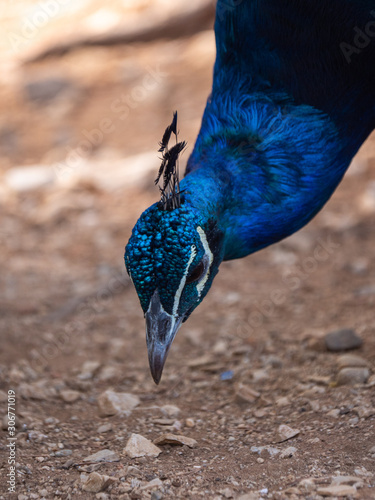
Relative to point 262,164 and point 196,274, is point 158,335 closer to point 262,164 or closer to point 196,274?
point 196,274

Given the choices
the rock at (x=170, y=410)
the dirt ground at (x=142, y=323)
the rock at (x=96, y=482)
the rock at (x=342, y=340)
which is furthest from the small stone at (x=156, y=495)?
the rock at (x=342, y=340)

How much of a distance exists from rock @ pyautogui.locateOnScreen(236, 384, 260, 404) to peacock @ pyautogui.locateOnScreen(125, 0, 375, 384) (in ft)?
2.81

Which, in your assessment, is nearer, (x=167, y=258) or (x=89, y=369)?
(x=167, y=258)

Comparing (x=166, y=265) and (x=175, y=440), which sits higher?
(x=166, y=265)

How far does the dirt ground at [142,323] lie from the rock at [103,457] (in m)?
0.03

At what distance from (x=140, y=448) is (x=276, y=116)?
6.01ft

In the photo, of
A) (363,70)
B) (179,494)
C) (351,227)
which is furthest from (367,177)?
(179,494)

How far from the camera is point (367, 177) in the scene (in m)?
6.78

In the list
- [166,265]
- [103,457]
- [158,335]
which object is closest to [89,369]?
[103,457]

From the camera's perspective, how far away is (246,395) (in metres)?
3.76

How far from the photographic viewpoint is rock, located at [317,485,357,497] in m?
2.56

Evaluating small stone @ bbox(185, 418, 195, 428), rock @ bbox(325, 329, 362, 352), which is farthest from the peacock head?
rock @ bbox(325, 329, 362, 352)

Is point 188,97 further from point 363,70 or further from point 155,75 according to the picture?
point 363,70

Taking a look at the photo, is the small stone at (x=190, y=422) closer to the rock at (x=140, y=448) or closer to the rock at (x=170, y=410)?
the rock at (x=170, y=410)
